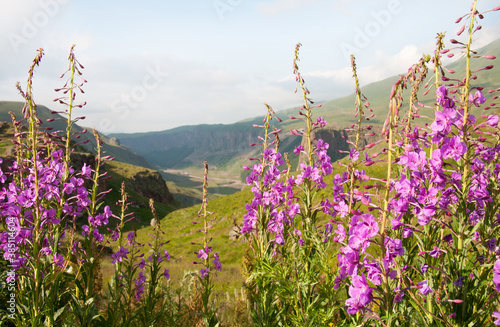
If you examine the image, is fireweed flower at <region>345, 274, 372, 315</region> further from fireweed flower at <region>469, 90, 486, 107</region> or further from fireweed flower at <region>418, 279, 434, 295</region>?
fireweed flower at <region>469, 90, 486, 107</region>

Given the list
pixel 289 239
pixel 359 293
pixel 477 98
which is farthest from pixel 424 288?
pixel 289 239

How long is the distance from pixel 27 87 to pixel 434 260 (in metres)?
5.26

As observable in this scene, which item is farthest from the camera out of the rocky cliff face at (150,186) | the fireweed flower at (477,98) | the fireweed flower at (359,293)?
the rocky cliff face at (150,186)

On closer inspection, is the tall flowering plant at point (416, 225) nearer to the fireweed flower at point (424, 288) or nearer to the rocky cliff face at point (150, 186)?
the fireweed flower at point (424, 288)

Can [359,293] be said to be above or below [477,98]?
below

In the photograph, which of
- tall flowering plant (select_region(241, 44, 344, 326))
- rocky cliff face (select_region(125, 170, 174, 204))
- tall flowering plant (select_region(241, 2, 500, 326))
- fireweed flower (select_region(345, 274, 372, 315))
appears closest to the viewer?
fireweed flower (select_region(345, 274, 372, 315))

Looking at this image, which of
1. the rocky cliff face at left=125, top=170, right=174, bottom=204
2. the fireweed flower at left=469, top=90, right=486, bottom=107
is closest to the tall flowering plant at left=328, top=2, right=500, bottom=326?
the fireweed flower at left=469, top=90, right=486, bottom=107

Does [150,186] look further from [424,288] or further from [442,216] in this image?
[424,288]

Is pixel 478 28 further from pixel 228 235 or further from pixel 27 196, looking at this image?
pixel 228 235

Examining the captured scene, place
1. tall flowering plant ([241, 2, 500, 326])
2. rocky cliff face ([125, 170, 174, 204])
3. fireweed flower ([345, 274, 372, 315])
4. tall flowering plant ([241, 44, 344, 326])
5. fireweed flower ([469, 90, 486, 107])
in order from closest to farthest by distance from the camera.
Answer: fireweed flower ([345, 274, 372, 315]) < tall flowering plant ([241, 2, 500, 326]) < fireweed flower ([469, 90, 486, 107]) < tall flowering plant ([241, 44, 344, 326]) < rocky cliff face ([125, 170, 174, 204])

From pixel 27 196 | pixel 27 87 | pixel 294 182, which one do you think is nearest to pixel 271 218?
pixel 294 182

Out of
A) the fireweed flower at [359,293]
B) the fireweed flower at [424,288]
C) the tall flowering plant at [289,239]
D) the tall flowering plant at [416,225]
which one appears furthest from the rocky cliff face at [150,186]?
the fireweed flower at [424,288]

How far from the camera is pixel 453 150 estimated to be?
94.3 inches

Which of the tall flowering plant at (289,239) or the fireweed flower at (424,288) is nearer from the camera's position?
the fireweed flower at (424,288)
